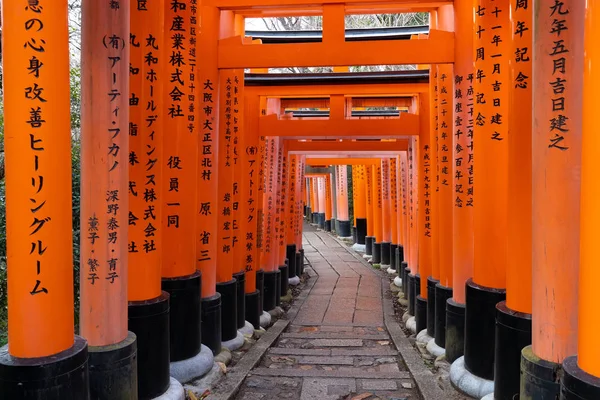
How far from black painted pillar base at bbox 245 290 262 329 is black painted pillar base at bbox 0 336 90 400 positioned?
4365mm

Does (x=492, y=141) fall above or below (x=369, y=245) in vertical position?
above

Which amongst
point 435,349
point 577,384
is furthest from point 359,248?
point 577,384

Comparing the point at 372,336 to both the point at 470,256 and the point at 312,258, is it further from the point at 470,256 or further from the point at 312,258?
the point at 312,258

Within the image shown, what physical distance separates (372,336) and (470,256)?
2.78 metres

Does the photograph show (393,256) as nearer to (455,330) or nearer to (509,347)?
(455,330)

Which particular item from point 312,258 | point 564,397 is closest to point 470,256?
point 564,397

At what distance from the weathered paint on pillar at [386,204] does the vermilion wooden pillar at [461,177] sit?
8.27 meters

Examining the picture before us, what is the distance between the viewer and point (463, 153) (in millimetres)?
4711

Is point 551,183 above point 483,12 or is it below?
below

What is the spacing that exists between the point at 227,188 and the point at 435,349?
9.39 feet

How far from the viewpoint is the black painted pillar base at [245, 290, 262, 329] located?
6.83 metres

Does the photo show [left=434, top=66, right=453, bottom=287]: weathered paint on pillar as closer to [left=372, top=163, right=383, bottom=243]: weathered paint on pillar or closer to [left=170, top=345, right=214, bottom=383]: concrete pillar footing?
[left=170, top=345, right=214, bottom=383]: concrete pillar footing

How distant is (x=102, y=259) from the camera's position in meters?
3.14

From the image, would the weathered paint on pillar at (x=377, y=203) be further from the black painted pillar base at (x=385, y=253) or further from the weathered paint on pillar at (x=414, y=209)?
the weathered paint on pillar at (x=414, y=209)
